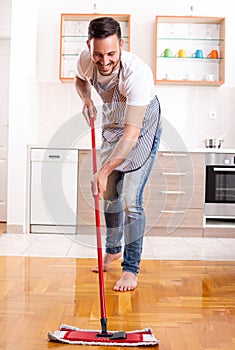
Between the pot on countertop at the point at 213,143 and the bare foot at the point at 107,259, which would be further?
the pot on countertop at the point at 213,143

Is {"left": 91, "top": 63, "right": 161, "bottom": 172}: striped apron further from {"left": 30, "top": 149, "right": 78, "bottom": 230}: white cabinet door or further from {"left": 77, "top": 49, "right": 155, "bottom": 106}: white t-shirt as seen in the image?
{"left": 30, "top": 149, "right": 78, "bottom": 230}: white cabinet door

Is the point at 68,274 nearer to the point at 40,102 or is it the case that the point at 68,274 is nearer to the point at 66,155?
the point at 66,155

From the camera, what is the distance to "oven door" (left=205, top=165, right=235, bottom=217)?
468 centimetres

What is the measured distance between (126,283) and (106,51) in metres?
1.15

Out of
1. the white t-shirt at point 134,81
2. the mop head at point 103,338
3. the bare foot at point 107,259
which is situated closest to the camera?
the mop head at point 103,338

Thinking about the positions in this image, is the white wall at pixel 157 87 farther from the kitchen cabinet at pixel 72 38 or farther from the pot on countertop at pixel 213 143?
the pot on countertop at pixel 213 143

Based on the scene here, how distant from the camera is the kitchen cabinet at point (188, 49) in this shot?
511 cm

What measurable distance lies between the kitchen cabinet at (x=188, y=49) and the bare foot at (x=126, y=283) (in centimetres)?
274

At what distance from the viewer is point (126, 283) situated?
2.64m

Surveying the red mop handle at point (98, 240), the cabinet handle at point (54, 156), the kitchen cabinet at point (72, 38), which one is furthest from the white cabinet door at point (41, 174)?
the red mop handle at point (98, 240)

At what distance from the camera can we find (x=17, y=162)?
4.64 meters

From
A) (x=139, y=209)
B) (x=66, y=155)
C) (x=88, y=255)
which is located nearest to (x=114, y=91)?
(x=139, y=209)

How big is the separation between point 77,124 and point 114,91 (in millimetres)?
225

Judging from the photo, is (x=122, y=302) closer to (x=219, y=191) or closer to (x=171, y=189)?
(x=171, y=189)
